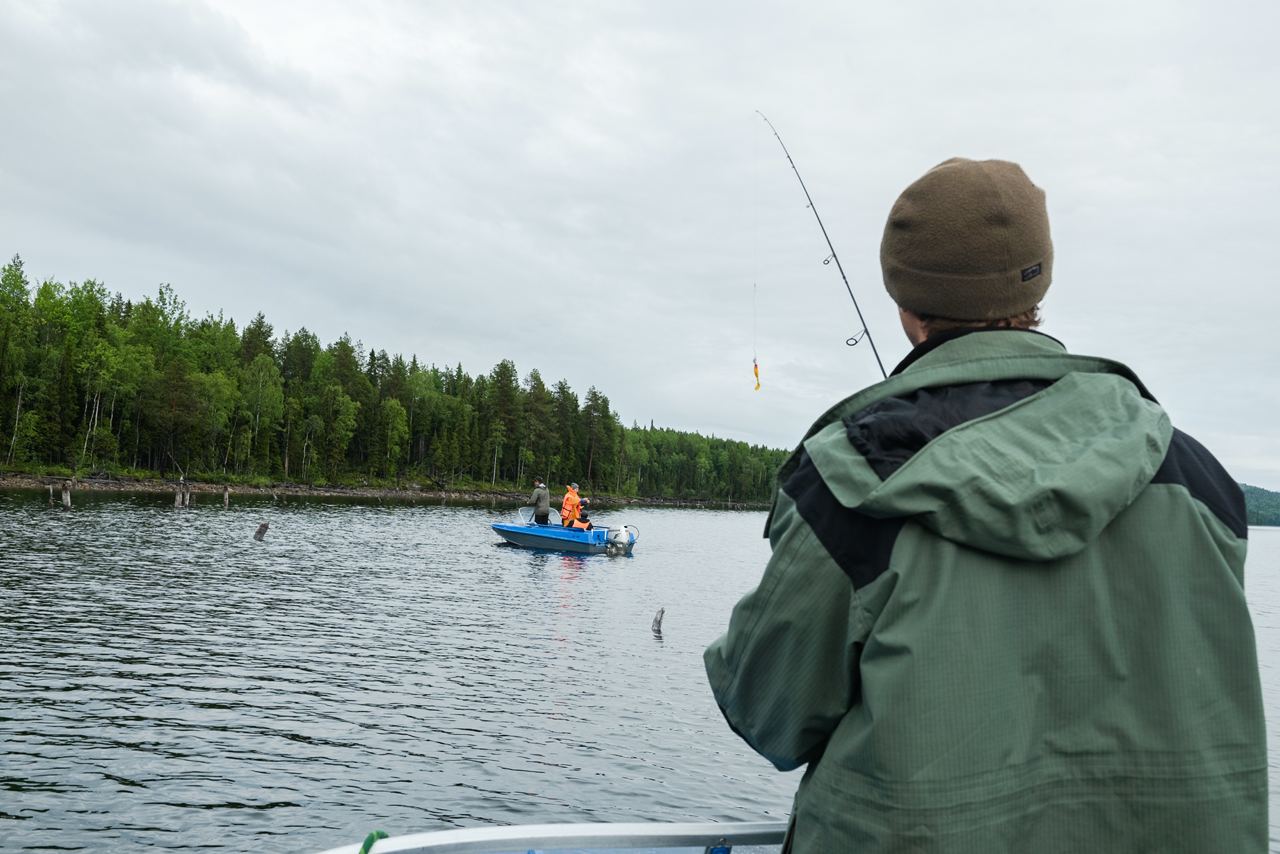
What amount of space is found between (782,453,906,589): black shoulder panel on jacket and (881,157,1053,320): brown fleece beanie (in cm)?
51

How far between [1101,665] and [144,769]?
35.2 feet

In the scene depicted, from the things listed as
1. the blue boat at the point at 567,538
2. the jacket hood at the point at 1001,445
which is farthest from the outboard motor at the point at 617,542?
the jacket hood at the point at 1001,445

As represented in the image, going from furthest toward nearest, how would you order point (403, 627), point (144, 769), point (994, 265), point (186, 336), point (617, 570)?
point (186, 336) → point (617, 570) → point (403, 627) → point (144, 769) → point (994, 265)

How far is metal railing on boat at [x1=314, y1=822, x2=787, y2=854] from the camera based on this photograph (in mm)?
3273

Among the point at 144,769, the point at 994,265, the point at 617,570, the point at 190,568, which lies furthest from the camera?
the point at 617,570

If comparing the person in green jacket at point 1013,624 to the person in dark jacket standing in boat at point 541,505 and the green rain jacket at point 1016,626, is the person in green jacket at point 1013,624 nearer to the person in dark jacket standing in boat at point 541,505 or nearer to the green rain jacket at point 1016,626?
the green rain jacket at point 1016,626

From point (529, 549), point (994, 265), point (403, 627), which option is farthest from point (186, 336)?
point (994, 265)

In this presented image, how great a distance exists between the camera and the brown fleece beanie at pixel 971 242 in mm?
1892

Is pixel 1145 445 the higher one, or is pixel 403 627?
pixel 1145 445

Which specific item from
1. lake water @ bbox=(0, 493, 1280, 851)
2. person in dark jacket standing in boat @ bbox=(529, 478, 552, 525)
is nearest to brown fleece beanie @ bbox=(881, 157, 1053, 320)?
lake water @ bbox=(0, 493, 1280, 851)

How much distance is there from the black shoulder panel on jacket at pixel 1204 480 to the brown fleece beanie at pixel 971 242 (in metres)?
0.42

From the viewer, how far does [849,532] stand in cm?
164

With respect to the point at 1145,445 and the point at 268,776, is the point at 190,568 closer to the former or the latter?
the point at 268,776

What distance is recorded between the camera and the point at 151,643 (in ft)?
53.1
